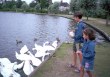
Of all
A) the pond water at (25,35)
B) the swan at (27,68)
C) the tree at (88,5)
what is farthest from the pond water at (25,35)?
the tree at (88,5)

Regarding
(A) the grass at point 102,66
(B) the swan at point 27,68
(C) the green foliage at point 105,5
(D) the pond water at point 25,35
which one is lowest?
(D) the pond water at point 25,35

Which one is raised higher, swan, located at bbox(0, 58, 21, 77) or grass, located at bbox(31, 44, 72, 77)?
grass, located at bbox(31, 44, 72, 77)

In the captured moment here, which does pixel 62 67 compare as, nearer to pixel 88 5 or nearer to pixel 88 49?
pixel 88 49

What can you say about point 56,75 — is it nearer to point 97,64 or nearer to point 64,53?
point 97,64

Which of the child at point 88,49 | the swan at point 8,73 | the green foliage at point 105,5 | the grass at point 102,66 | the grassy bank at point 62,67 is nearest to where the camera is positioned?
the child at point 88,49

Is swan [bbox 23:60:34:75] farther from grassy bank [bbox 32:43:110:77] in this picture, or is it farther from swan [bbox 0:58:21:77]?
grassy bank [bbox 32:43:110:77]

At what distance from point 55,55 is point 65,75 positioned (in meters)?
2.92

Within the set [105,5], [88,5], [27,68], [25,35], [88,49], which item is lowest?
[25,35]

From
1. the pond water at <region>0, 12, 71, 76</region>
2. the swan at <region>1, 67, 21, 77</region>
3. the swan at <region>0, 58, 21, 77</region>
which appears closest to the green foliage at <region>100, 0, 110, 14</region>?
the pond water at <region>0, 12, 71, 76</region>

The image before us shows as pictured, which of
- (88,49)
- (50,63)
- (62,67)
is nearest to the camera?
(88,49)

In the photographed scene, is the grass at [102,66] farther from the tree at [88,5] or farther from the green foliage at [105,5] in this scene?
the tree at [88,5]

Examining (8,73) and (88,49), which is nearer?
(88,49)

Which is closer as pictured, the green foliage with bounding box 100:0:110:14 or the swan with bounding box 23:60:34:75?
the swan with bounding box 23:60:34:75

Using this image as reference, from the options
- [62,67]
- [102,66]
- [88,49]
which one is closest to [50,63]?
[62,67]
